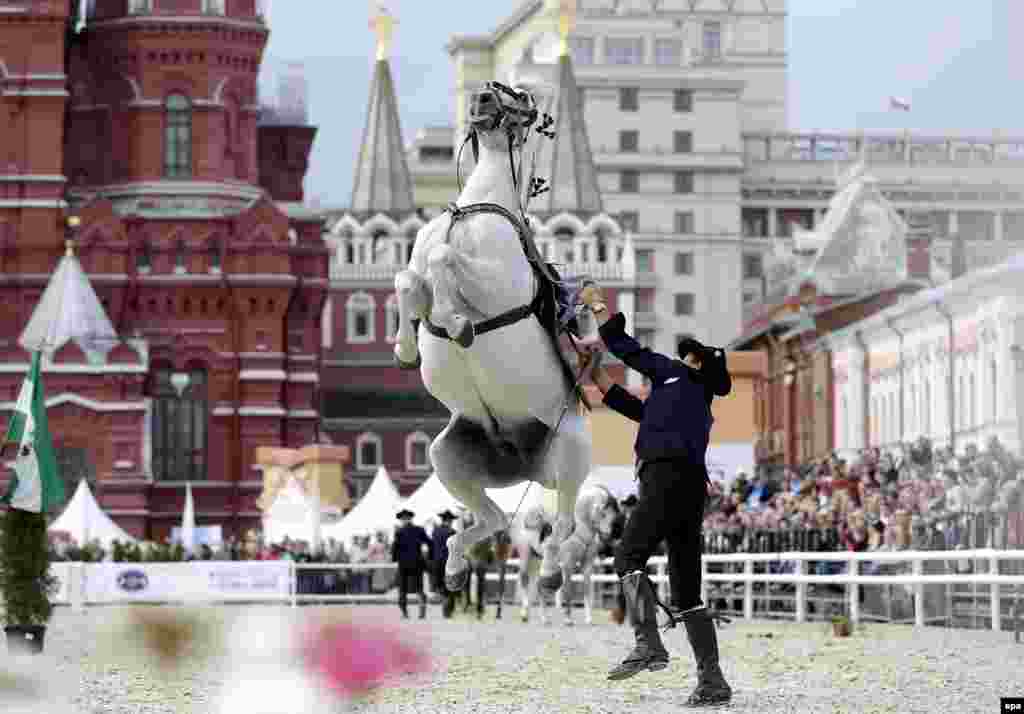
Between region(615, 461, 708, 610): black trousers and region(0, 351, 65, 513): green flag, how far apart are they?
512 inches

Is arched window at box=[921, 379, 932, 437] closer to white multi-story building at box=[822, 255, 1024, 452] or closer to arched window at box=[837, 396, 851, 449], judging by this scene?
white multi-story building at box=[822, 255, 1024, 452]

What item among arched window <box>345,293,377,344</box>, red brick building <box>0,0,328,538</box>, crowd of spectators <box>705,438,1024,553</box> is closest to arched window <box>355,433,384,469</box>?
arched window <box>345,293,377,344</box>

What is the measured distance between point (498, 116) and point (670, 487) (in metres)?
3.01

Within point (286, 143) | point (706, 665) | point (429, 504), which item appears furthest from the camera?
point (286, 143)

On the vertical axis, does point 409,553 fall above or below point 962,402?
below

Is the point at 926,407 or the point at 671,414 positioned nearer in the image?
the point at 671,414

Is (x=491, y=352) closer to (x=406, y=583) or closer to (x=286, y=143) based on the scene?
(x=406, y=583)

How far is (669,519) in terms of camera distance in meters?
16.1

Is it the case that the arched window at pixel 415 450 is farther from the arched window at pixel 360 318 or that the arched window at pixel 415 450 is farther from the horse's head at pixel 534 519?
the horse's head at pixel 534 519

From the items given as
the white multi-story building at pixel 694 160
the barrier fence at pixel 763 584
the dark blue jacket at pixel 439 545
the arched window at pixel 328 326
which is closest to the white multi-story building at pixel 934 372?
the barrier fence at pixel 763 584

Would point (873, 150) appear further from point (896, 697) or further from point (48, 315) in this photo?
point (896, 697)

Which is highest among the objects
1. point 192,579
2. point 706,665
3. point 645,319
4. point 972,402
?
point 645,319

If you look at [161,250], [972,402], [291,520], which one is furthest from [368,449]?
[972,402]

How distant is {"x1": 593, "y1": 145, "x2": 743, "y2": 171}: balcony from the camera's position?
161 m
